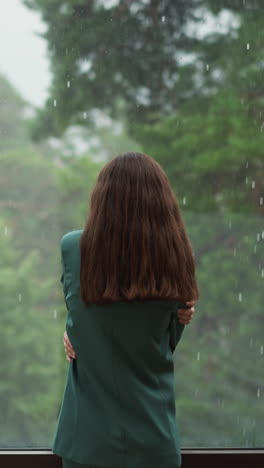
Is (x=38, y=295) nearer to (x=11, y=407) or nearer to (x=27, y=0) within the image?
(x=11, y=407)

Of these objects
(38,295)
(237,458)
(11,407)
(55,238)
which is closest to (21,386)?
(11,407)

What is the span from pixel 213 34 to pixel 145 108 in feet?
1.04

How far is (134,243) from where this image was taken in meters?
1.64

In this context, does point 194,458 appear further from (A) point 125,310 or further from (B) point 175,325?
(A) point 125,310

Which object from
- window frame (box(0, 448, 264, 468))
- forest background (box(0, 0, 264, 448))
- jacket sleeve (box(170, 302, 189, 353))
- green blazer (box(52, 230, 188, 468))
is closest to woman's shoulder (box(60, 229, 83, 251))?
green blazer (box(52, 230, 188, 468))

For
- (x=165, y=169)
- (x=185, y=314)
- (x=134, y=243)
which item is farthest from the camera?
(x=165, y=169)

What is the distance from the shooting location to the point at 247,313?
93.0 inches

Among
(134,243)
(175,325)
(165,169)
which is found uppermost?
(165,169)

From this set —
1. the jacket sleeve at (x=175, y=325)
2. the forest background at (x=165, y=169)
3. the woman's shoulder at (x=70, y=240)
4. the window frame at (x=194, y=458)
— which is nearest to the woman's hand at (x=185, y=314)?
the jacket sleeve at (x=175, y=325)

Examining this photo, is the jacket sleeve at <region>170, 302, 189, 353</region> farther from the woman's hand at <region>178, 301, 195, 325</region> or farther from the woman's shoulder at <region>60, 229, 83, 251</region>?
the woman's shoulder at <region>60, 229, 83, 251</region>

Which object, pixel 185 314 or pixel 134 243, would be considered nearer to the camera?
pixel 134 243

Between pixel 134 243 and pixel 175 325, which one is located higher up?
pixel 134 243

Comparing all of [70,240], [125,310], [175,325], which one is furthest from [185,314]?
[70,240]

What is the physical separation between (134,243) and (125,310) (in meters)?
0.15
